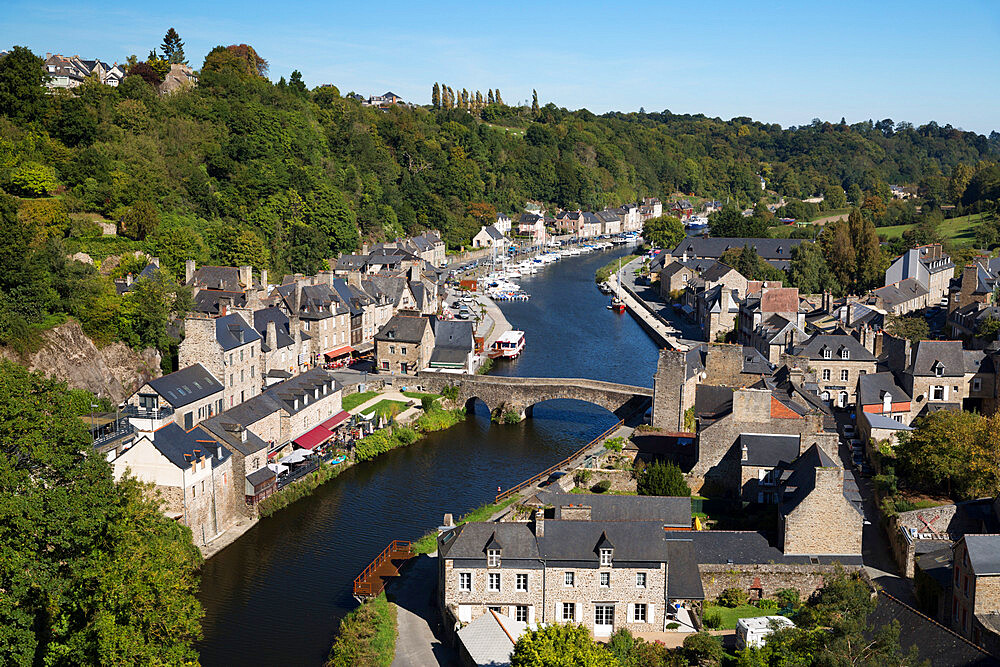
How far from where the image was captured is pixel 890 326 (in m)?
55.0

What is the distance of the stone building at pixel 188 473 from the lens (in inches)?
1208

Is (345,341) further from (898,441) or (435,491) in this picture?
(898,441)

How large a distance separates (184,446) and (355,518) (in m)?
6.96

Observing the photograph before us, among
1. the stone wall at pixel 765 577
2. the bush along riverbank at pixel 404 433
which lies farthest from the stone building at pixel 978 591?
the bush along riverbank at pixel 404 433

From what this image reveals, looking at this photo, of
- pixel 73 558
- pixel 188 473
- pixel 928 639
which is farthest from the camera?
pixel 188 473

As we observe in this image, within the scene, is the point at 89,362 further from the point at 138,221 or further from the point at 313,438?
the point at 138,221

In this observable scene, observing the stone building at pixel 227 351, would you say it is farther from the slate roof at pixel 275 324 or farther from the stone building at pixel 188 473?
the stone building at pixel 188 473

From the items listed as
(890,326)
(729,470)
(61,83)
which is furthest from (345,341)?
(61,83)

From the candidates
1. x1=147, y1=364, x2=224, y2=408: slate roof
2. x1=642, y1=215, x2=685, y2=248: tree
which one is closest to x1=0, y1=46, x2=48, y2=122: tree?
x1=147, y1=364, x2=224, y2=408: slate roof

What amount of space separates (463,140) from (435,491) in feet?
339

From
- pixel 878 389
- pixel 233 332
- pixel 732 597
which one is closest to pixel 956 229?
pixel 878 389

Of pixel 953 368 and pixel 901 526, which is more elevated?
pixel 953 368

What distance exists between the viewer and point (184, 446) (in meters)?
32.0

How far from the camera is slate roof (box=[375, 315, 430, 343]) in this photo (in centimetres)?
A: 5047
